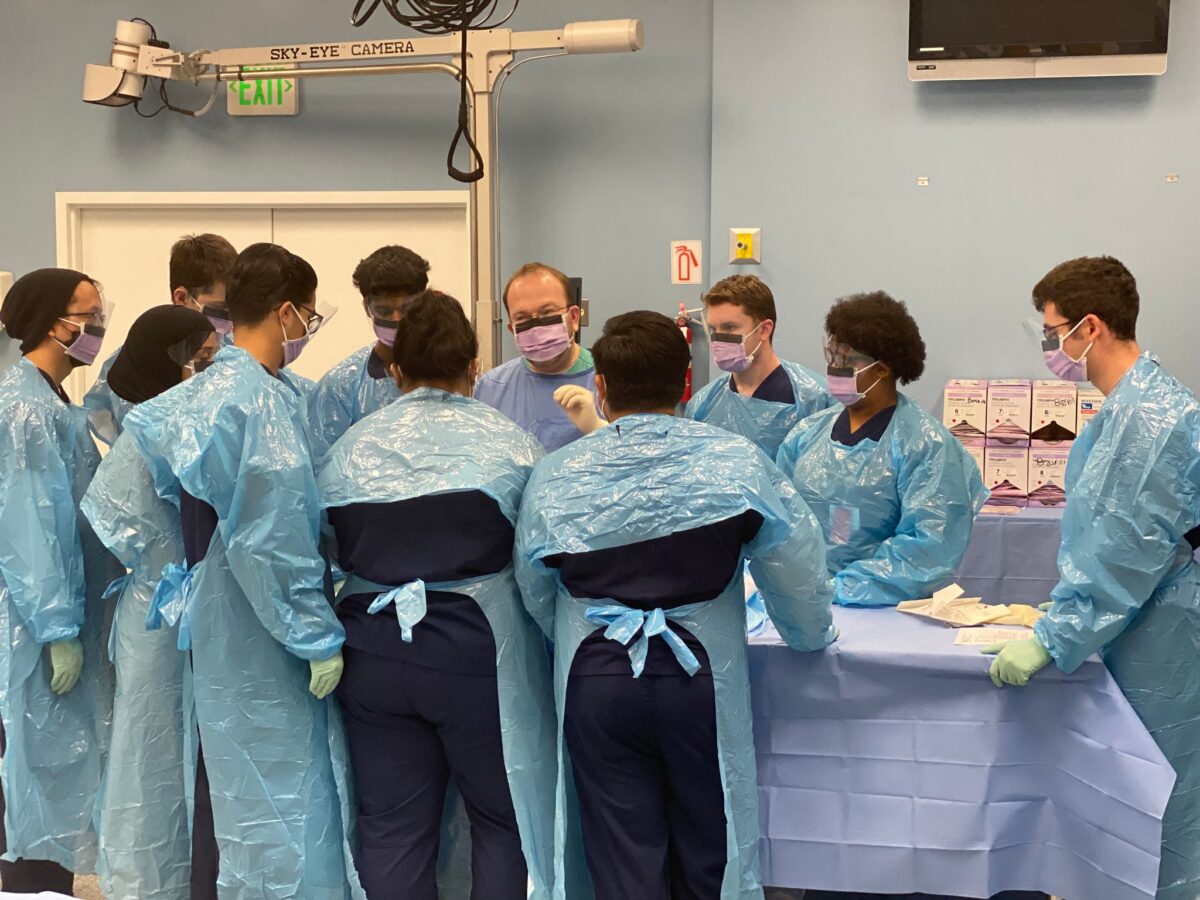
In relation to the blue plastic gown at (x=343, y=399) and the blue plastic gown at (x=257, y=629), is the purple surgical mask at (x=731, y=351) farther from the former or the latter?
the blue plastic gown at (x=257, y=629)

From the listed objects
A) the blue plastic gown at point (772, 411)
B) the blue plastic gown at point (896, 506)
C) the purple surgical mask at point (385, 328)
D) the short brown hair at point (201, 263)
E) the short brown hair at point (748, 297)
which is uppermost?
the short brown hair at point (201, 263)

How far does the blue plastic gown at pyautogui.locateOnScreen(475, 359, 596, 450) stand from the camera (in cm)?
298

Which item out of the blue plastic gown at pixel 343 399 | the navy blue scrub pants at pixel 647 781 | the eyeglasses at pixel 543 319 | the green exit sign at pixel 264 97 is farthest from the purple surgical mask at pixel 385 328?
the green exit sign at pixel 264 97

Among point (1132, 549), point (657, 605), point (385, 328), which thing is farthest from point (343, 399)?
point (1132, 549)

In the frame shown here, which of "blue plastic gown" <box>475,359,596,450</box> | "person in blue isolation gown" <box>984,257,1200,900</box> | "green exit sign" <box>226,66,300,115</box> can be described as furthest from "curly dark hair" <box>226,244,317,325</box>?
"green exit sign" <box>226,66,300,115</box>

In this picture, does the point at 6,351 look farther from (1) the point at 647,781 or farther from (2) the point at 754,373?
(1) the point at 647,781

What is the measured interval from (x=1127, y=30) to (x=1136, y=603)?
9.61 ft

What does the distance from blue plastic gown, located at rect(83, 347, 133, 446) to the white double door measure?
2.26m

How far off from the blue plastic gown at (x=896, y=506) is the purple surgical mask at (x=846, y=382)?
0.10 m

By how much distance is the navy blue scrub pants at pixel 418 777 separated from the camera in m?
2.04

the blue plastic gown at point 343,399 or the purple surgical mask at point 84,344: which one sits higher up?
the purple surgical mask at point 84,344

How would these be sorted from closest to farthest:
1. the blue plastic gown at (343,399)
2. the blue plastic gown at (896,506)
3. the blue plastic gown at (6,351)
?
the blue plastic gown at (896,506)
the blue plastic gown at (343,399)
the blue plastic gown at (6,351)

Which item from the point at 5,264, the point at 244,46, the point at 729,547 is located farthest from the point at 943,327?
the point at 5,264

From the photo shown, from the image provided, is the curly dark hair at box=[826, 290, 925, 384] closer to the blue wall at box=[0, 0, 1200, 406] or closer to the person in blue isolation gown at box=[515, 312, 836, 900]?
the person in blue isolation gown at box=[515, 312, 836, 900]
